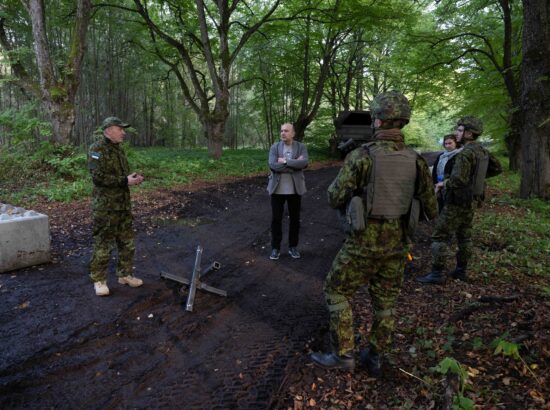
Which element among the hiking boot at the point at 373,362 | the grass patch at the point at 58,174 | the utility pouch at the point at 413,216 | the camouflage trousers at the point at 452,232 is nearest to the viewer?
the utility pouch at the point at 413,216

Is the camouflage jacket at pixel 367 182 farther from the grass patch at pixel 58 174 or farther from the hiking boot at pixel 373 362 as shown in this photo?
the grass patch at pixel 58 174

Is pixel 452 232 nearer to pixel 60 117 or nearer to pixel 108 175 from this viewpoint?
pixel 108 175

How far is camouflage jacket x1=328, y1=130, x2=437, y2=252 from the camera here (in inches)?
103

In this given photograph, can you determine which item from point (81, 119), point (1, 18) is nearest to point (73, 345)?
point (1, 18)

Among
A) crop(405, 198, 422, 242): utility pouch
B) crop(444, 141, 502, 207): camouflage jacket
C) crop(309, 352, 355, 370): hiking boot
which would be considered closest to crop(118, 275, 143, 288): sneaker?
crop(309, 352, 355, 370): hiking boot

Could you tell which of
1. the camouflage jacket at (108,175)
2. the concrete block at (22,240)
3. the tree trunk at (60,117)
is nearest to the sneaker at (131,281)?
the camouflage jacket at (108,175)

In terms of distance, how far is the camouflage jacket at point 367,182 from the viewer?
2605mm

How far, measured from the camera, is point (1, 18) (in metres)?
11.5

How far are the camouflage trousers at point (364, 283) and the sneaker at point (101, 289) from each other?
2.57 m

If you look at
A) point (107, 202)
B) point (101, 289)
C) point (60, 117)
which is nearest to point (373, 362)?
point (101, 289)

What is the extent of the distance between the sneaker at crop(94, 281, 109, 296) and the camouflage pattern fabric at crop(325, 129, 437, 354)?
2566 mm

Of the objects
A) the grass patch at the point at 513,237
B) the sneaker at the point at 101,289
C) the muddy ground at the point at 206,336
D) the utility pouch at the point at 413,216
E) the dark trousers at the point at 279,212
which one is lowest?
the muddy ground at the point at 206,336

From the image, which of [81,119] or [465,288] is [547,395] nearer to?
[465,288]

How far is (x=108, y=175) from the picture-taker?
3.81 meters
